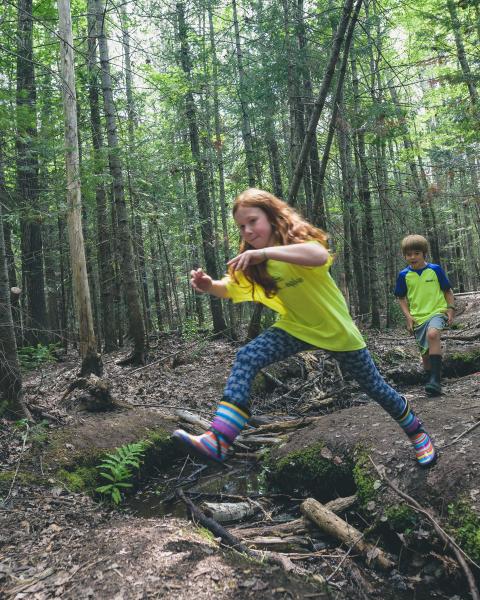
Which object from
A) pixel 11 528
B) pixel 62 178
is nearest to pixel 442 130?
pixel 62 178

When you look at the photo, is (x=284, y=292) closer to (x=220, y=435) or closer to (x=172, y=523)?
(x=220, y=435)

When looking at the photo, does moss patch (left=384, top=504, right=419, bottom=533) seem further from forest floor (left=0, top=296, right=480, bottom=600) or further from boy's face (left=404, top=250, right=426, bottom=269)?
boy's face (left=404, top=250, right=426, bottom=269)

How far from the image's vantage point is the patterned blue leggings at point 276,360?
9.51 feet

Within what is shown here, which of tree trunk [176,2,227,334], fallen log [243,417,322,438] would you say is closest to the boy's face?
fallen log [243,417,322,438]

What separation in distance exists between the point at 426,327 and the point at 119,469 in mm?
4201

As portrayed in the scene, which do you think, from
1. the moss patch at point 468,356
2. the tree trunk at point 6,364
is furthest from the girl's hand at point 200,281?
the moss patch at point 468,356

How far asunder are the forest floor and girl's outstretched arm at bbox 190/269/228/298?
1.88 meters

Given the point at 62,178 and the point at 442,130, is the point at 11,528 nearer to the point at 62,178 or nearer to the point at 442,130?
the point at 62,178

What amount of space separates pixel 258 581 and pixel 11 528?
Result: 7.20ft

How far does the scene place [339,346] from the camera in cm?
322

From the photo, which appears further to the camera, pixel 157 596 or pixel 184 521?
pixel 184 521

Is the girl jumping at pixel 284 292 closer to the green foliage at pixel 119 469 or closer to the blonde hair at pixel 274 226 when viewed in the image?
the blonde hair at pixel 274 226

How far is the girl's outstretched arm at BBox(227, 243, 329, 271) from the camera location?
2.70m

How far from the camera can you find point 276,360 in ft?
10.3
